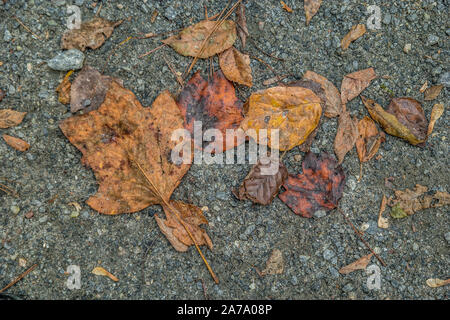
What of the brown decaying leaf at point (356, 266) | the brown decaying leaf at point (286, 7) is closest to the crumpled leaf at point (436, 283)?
the brown decaying leaf at point (356, 266)

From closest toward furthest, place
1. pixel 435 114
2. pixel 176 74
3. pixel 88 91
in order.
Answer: pixel 88 91 < pixel 176 74 < pixel 435 114

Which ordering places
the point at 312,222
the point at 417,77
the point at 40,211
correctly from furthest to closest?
1. the point at 417,77
2. the point at 312,222
3. the point at 40,211

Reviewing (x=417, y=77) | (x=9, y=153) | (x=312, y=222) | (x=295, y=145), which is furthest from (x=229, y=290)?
(x=417, y=77)

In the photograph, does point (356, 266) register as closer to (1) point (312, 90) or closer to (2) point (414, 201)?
(2) point (414, 201)

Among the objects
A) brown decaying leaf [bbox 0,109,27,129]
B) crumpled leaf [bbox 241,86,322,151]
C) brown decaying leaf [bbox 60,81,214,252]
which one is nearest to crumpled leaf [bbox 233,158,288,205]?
crumpled leaf [bbox 241,86,322,151]

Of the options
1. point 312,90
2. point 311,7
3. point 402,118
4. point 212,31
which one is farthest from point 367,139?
point 212,31

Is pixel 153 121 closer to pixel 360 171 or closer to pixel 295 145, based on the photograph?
pixel 295 145
